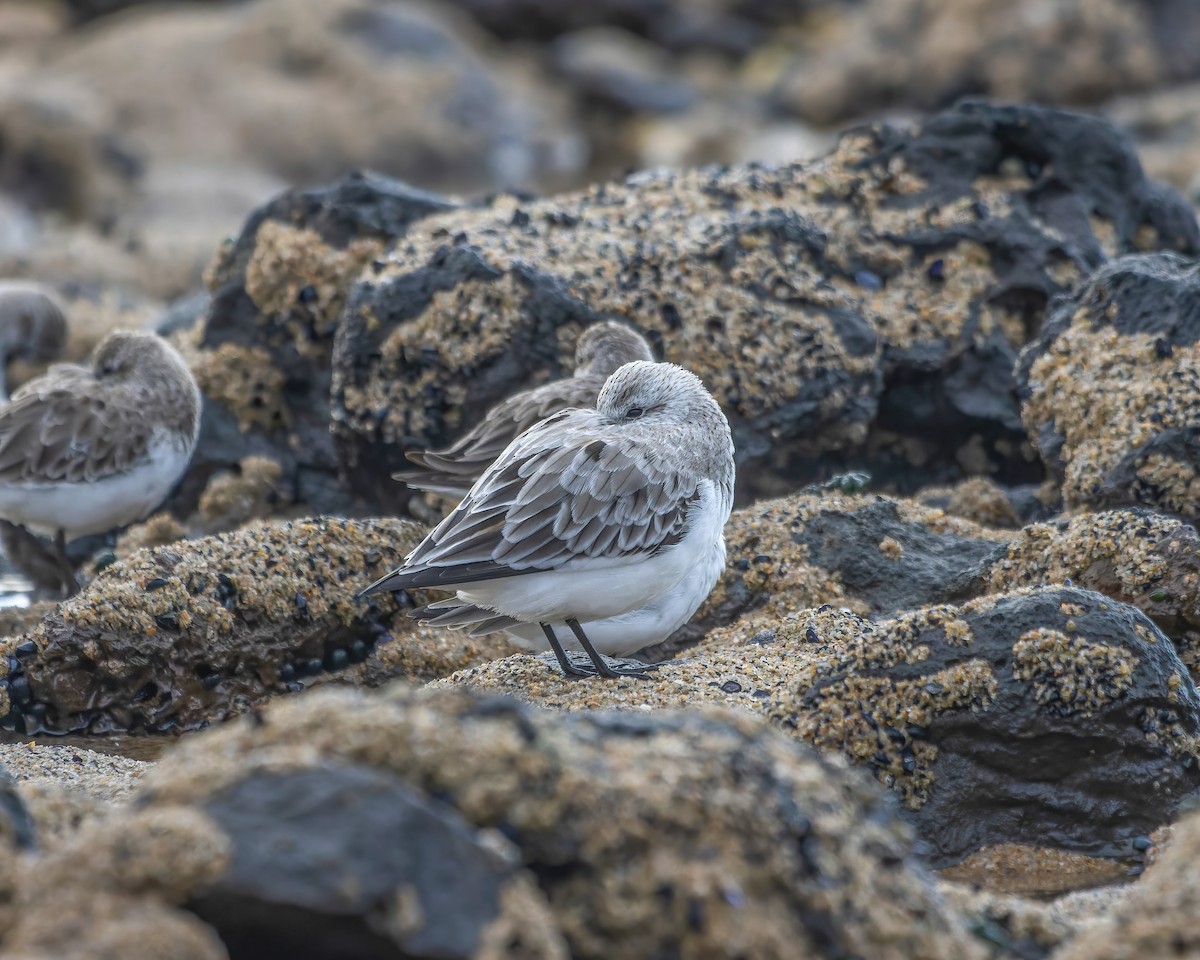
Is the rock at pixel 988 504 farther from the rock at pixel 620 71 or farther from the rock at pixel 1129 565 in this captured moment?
the rock at pixel 620 71

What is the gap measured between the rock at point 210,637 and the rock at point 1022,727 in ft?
8.26

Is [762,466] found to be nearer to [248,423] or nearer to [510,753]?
[248,423]

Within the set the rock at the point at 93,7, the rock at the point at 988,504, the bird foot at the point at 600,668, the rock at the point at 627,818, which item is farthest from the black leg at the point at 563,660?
the rock at the point at 93,7

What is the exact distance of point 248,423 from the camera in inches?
409

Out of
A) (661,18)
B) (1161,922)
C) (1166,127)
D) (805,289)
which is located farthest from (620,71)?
(1161,922)

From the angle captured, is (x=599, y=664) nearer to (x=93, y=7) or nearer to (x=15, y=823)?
(x=15, y=823)

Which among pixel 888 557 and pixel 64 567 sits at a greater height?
pixel 888 557

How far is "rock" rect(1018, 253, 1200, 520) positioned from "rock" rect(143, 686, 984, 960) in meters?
4.18

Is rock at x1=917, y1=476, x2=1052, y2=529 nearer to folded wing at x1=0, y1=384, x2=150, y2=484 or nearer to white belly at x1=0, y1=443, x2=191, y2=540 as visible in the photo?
white belly at x1=0, y1=443, x2=191, y2=540

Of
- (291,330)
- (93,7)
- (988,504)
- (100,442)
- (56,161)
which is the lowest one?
(93,7)

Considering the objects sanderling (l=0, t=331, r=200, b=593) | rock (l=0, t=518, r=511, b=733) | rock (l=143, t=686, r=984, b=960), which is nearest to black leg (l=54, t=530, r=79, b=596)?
sanderling (l=0, t=331, r=200, b=593)

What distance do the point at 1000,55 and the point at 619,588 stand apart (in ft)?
73.2

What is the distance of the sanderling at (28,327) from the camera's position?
40.9ft

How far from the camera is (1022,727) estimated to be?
5.77m
